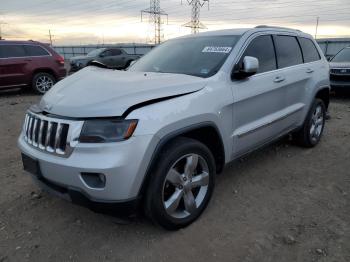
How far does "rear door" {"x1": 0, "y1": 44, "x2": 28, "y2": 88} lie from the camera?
400 inches

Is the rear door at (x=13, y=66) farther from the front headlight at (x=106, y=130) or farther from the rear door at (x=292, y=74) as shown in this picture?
the front headlight at (x=106, y=130)

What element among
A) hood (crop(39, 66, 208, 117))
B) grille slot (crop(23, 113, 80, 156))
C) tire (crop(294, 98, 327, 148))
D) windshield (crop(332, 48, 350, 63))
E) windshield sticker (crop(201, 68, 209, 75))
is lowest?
tire (crop(294, 98, 327, 148))

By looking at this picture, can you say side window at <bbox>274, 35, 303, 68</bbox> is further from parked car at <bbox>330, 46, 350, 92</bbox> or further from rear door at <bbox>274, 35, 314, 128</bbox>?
parked car at <bbox>330, 46, 350, 92</bbox>

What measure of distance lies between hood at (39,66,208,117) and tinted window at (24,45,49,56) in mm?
8458

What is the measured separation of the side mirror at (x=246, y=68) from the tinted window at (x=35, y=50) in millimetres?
9152

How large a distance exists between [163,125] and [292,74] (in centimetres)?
253

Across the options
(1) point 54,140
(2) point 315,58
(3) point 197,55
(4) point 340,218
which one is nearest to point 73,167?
(1) point 54,140

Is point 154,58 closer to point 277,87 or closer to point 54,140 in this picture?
point 277,87

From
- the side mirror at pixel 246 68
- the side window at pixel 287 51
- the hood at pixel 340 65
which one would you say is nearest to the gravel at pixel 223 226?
the side mirror at pixel 246 68

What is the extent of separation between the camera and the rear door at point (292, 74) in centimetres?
432

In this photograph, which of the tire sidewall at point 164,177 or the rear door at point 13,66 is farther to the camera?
the rear door at point 13,66

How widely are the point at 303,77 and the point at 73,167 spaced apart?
3.51 metres

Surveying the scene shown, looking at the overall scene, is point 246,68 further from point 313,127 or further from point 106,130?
point 313,127

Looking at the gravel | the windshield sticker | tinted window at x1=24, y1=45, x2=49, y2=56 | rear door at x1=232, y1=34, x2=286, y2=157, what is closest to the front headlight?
the gravel
